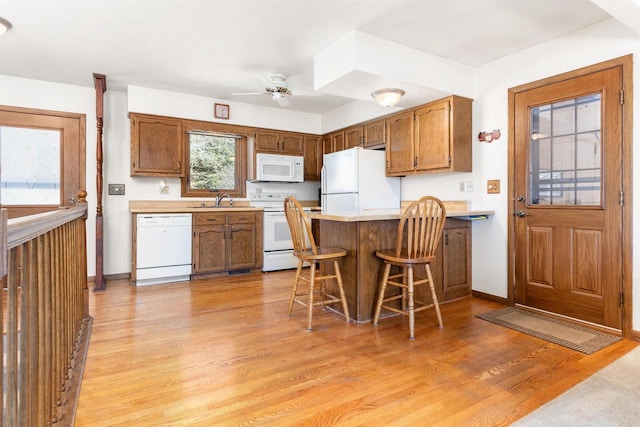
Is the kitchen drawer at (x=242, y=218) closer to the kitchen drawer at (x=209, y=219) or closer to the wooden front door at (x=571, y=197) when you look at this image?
the kitchen drawer at (x=209, y=219)

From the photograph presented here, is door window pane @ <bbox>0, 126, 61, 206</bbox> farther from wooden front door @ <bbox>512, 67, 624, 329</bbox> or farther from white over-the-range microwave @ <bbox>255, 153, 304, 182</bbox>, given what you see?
wooden front door @ <bbox>512, 67, 624, 329</bbox>

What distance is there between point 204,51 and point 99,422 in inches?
116

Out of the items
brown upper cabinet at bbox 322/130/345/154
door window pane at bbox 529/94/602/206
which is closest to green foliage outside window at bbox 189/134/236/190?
brown upper cabinet at bbox 322/130/345/154

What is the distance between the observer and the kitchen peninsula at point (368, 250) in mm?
2785

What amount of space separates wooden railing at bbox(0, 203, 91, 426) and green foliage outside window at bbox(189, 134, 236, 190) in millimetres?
2863

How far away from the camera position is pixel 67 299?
1867 millimetres

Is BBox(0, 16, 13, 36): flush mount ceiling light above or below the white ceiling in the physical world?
below

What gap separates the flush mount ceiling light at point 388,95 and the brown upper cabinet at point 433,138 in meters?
0.50

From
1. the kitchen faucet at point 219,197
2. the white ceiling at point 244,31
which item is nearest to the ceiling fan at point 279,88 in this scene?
the white ceiling at point 244,31

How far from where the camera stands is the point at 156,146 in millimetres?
4344

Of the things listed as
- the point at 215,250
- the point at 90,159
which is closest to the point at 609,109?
the point at 215,250

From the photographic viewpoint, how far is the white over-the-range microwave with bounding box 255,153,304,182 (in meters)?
4.97

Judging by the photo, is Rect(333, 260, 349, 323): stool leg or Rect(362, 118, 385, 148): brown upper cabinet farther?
Rect(362, 118, 385, 148): brown upper cabinet

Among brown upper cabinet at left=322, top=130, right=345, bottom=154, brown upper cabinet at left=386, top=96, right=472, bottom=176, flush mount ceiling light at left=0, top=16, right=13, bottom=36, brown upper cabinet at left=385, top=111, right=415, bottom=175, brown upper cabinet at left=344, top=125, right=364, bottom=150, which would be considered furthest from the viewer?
brown upper cabinet at left=322, top=130, right=345, bottom=154
